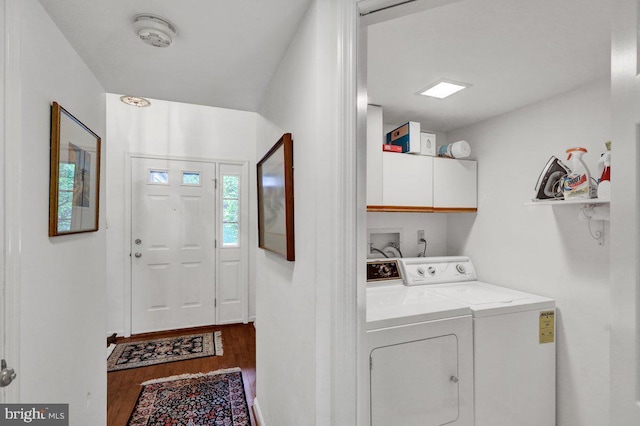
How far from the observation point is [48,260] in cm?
117

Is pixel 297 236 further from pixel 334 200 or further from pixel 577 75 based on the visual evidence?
pixel 577 75

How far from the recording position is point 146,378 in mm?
2629

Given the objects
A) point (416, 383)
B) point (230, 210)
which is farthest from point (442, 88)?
point (230, 210)

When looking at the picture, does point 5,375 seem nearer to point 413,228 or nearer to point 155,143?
point 413,228

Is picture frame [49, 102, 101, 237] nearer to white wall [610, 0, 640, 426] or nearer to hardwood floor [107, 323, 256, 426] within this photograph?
hardwood floor [107, 323, 256, 426]

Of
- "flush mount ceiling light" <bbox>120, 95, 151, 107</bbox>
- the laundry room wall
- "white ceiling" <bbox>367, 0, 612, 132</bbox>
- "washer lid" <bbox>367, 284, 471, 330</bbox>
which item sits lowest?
"washer lid" <bbox>367, 284, 471, 330</bbox>

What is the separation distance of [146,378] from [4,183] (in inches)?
91.1

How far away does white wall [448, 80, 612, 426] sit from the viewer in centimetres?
189

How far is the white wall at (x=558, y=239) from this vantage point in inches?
74.6

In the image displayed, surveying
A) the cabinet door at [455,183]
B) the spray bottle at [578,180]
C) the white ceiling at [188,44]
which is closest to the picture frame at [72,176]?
the white ceiling at [188,44]

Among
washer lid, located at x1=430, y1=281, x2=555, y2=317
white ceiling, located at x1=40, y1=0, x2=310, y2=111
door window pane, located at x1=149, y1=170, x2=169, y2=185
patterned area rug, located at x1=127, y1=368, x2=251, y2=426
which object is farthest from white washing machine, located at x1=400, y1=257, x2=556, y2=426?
door window pane, located at x1=149, y1=170, x2=169, y2=185

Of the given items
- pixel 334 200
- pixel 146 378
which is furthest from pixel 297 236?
pixel 146 378

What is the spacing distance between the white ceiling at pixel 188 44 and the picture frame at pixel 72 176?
0.36 metres

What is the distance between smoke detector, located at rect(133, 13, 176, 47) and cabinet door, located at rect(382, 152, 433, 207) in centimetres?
159
